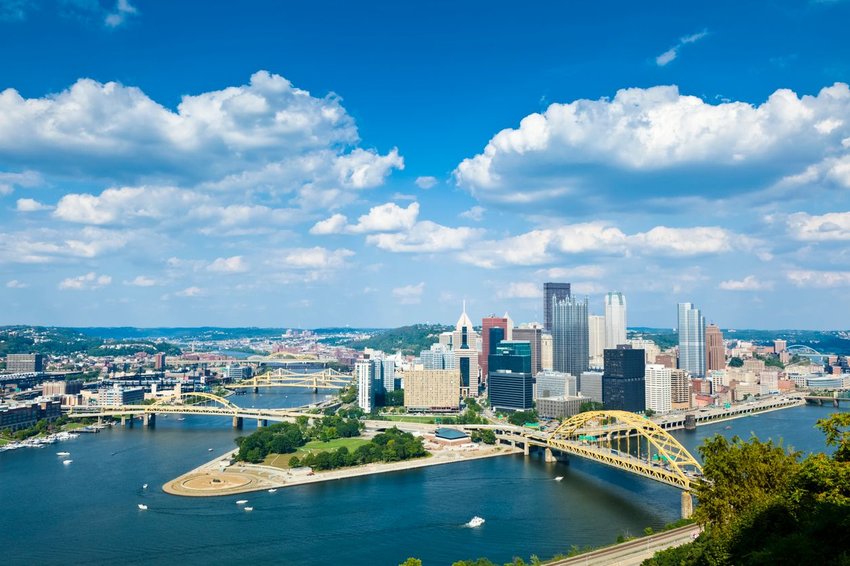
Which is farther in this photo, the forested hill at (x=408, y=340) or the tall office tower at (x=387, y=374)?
the forested hill at (x=408, y=340)

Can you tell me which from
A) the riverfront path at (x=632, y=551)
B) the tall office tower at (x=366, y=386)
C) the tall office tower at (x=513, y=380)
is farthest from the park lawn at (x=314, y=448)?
the tall office tower at (x=513, y=380)

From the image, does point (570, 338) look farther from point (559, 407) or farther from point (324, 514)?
point (324, 514)

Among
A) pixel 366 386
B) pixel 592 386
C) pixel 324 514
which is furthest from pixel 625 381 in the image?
pixel 324 514

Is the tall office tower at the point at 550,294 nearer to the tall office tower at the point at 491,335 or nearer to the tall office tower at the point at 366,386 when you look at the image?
the tall office tower at the point at 491,335

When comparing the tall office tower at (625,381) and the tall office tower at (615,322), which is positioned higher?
the tall office tower at (615,322)

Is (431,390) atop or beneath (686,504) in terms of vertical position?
atop

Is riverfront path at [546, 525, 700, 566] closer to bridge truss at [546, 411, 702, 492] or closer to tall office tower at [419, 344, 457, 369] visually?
bridge truss at [546, 411, 702, 492]
